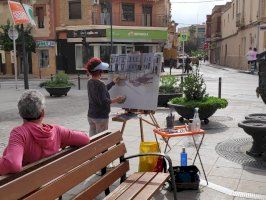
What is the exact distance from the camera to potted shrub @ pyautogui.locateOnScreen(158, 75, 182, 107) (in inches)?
458

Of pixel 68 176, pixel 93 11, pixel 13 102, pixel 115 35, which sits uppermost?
pixel 93 11

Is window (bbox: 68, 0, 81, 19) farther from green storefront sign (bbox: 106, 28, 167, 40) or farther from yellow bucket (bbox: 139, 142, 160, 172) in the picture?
yellow bucket (bbox: 139, 142, 160, 172)

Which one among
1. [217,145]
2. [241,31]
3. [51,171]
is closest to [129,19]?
[241,31]

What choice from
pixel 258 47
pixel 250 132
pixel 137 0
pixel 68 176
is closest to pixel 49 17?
pixel 137 0

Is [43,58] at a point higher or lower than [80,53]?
lower

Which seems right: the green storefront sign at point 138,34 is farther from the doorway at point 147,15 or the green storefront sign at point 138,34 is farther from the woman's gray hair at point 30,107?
the woman's gray hair at point 30,107

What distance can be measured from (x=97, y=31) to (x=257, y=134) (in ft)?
90.1

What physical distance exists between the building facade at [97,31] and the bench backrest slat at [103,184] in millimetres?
27871

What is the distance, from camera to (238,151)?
22.2 ft

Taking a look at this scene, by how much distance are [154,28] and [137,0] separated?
10.5ft

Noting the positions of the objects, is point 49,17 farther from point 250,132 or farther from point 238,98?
point 250,132

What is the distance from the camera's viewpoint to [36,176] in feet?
9.12

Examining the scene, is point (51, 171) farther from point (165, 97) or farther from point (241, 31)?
point (241, 31)

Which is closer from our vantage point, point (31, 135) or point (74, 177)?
point (31, 135)
